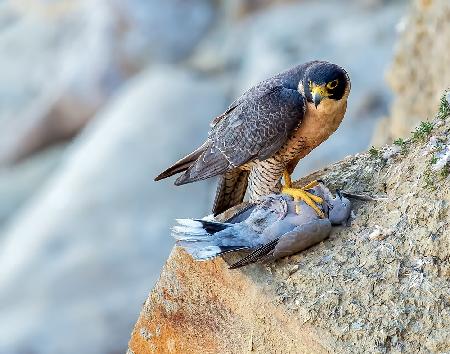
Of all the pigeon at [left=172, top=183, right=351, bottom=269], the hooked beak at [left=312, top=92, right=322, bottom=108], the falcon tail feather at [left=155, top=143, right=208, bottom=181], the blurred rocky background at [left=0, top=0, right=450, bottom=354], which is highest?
the blurred rocky background at [left=0, top=0, right=450, bottom=354]

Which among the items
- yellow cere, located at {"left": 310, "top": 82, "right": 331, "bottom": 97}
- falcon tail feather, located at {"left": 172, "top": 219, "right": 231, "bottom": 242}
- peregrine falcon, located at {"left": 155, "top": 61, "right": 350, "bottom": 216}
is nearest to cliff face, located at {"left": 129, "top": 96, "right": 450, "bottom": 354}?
falcon tail feather, located at {"left": 172, "top": 219, "right": 231, "bottom": 242}

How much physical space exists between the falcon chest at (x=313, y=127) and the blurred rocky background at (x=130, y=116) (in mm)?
2297

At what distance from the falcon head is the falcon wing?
0.11 metres

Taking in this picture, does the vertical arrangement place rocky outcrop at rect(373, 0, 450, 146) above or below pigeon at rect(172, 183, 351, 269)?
above

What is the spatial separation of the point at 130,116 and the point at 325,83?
7.48m

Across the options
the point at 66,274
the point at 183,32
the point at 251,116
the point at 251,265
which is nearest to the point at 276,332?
the point at 251,265

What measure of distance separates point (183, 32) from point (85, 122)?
2.18 m

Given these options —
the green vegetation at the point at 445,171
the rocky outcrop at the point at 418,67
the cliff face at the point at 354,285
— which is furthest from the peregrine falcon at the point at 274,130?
the rocky outcrop at the point at 418,67

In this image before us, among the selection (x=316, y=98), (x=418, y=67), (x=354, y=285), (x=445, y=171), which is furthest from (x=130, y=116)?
(x=354, y=285)

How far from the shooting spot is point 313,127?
12.5ft

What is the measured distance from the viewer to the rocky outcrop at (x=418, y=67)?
6008 millimetres

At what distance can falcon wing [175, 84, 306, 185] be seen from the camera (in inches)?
149

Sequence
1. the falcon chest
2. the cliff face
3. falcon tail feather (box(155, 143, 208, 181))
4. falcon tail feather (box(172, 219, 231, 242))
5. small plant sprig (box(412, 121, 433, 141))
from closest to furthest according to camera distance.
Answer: the cliff face < falcon tail feather (box(172, 219, 231, 242)) < small plant sprig (box(412, 121, 433, 141)) < the falcon chest < falcon tail feather (box(155, 143, 208, 181))

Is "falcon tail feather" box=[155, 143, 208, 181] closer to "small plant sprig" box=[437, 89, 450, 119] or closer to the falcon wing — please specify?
the falcon wing
